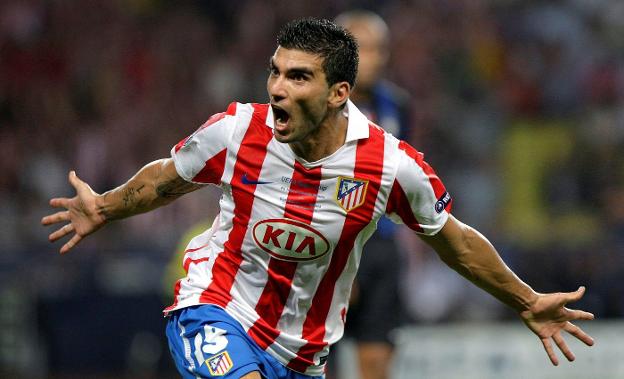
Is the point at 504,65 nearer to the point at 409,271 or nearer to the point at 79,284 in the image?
the point at 409,271

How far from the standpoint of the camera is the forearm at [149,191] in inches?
176

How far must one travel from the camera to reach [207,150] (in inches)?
170

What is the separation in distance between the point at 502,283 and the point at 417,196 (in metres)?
0.55

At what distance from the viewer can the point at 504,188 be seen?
10523mm

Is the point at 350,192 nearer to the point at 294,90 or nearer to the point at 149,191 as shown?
the point at 294,90

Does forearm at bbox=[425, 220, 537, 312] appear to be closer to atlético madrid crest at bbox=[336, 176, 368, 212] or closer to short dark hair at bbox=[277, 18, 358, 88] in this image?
atlético madrid crest at bbox=[336, 176, 368, 212]

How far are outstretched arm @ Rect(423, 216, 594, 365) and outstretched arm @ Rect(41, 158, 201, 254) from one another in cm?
100

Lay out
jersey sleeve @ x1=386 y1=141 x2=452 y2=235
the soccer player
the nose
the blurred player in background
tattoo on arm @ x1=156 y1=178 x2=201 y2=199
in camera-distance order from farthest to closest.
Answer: the blurred player in background, tattoo on arm @ x1=156 y1=178 x2=201 y2=199, jersey sleeve @ x1=386 y1=141 x2=452 y2=235, the soccer player, the nose

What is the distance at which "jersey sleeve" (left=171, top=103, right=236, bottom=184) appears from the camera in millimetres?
4309

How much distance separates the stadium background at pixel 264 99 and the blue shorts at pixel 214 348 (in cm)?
465

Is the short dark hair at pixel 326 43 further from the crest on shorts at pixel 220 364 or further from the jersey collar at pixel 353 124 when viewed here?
the crest on shorts at pixel 220 364

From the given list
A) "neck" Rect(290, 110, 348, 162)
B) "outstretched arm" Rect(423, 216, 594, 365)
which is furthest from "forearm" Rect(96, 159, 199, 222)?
"outstretched arm" Rect(423, 216, 594, 365)

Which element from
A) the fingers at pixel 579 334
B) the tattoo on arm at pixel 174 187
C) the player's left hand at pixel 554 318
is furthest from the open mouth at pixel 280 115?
the fingers at pixel 579 334

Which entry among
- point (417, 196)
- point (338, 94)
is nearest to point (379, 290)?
point (417, 196)
